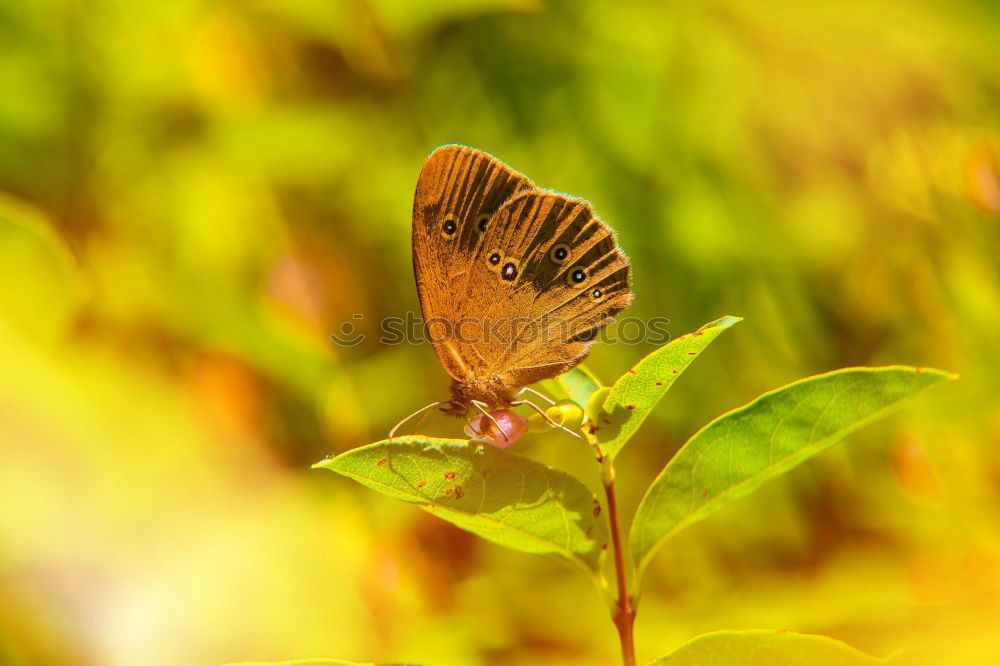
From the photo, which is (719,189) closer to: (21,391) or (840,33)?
(840,33)

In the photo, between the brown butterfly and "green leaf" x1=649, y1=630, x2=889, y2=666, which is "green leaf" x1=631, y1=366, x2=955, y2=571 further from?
the brown butterfly

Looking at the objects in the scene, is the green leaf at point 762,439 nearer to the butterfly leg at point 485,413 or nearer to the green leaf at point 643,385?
the green leaf at point 643,385

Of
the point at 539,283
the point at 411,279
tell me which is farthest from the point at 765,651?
the point at 411,279

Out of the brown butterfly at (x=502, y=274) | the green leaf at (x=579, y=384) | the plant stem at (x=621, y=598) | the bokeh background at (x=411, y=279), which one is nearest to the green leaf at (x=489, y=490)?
the plant stem at (x=621, y=598)

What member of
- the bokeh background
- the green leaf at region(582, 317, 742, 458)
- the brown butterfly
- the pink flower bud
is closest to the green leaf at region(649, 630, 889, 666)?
the green leaf at region(582, 317, 742, 458)

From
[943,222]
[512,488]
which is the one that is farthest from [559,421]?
[943,222]
